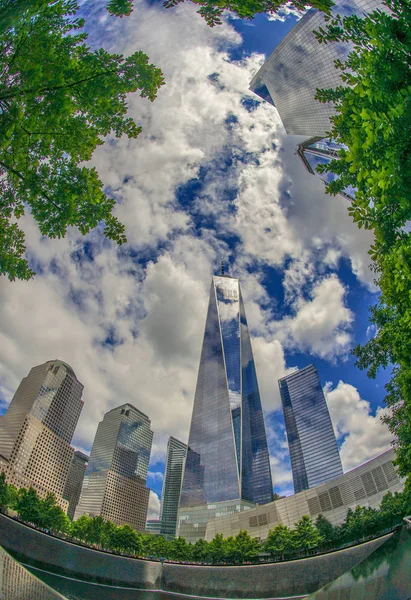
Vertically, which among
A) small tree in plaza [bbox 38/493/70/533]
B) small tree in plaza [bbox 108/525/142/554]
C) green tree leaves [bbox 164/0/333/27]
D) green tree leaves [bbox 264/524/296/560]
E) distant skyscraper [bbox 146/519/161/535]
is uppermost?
distant skyscraper [bbox 146/519/161/535]

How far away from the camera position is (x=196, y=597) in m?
24.3

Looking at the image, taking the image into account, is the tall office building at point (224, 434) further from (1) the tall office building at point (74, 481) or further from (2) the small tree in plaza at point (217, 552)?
(1) the tall office building at point (74, 481)

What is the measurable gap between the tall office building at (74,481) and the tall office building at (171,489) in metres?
48.5

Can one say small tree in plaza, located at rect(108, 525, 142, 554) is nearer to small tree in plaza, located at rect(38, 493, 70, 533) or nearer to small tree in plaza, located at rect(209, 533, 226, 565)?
small tree in plaza, located at rect(38, 493, 70, 533)

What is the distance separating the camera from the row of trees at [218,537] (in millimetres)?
41028

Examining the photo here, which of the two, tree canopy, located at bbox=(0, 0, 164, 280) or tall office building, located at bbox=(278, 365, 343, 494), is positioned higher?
tall office building, located at bbox=(278, 365, 343, 494)

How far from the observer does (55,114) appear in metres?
3.92

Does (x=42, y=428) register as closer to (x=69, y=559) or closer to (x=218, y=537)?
(x=218, y=537)

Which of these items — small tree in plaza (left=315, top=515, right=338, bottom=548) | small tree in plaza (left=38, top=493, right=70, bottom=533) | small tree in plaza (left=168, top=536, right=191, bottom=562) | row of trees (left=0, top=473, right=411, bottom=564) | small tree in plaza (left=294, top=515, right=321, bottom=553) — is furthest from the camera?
small tree in plaza (left=168, top=536, right=191, bottom=562)

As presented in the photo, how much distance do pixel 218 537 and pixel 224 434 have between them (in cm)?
6450

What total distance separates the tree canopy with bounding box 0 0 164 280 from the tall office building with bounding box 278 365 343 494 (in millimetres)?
145291

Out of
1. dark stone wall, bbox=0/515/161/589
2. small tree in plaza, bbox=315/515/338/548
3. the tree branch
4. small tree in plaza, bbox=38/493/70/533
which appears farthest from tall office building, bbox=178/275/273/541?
the tree branch

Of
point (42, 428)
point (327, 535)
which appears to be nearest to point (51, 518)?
point (327, 535)

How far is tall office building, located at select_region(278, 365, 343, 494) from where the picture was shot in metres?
124
